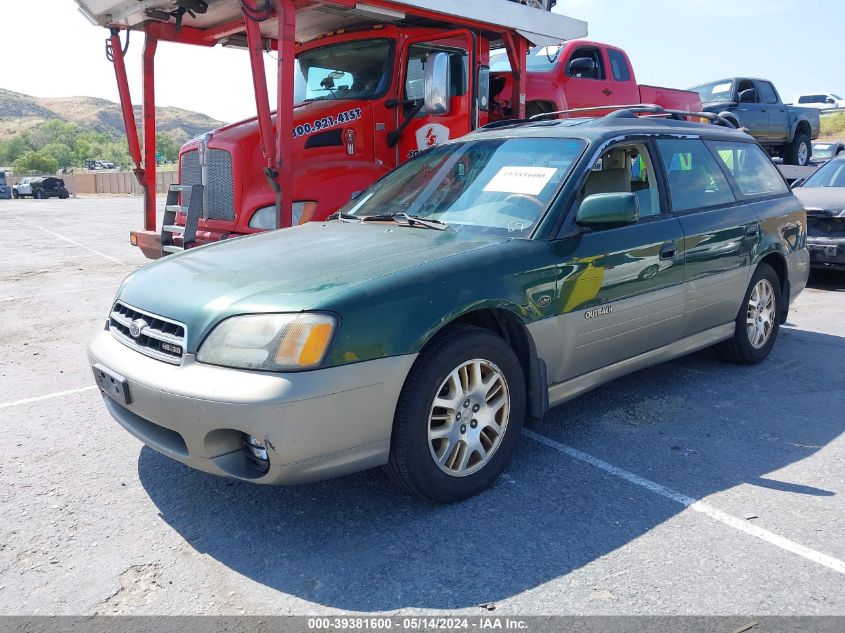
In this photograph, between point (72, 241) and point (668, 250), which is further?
point (72, 241)

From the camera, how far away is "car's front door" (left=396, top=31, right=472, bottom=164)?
695cm

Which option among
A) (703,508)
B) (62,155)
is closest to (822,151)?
(703,508)

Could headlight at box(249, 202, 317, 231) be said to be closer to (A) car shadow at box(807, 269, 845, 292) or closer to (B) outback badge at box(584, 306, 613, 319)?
(B) outback badge at box(584, 306, 613, 319)

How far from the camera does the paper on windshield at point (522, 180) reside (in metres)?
3.79

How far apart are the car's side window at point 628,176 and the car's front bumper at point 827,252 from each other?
5.14 m

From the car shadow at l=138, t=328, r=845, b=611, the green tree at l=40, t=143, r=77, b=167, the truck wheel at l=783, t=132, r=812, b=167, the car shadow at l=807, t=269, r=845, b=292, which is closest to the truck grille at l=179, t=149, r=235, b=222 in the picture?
the car shadow at l=138, t=328, r=845, b=611

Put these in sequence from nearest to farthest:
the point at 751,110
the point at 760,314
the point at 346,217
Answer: the point at 346,217, the point at 760,314, the point at 751,110

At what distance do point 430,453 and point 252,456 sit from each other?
741 mm

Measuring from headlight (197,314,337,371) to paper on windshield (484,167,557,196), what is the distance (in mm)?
1540

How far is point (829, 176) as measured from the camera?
31.7 ft

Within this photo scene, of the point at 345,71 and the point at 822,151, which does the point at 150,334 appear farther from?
the point at 822,151

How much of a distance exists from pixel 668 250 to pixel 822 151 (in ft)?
65.8

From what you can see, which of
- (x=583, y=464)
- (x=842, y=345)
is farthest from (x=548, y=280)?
(x=842, y=345)

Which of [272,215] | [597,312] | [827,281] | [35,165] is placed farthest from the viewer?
[35,165]
